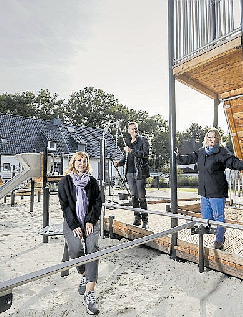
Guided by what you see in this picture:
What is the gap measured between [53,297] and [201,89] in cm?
493

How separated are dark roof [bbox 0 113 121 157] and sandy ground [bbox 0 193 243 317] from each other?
24.5 meters

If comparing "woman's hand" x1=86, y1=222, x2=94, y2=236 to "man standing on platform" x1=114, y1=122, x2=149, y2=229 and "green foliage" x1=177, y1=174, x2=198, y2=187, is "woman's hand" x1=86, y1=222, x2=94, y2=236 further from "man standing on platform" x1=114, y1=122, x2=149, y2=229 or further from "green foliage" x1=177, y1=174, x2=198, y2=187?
"green foliage" x1=177, y1=174, x2=198, y2=187

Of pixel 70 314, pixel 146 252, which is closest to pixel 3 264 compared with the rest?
pixel 70 314

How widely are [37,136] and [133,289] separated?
97.7ft

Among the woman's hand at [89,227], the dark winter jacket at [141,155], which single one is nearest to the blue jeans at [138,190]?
the dark winter jacket at [141,155]

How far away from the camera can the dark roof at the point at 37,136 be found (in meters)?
29.3

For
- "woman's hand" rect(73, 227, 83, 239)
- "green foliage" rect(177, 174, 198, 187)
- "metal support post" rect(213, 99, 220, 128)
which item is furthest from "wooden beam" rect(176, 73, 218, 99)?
"green foliage" rect(177, 174, 198, 187)

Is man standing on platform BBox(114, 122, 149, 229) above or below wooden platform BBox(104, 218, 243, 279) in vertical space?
above

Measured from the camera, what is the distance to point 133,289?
3.05 meters

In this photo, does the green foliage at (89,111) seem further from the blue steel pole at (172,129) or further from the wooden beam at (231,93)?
the blue steel pole at (172,129)

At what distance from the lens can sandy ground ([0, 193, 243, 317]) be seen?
2.58 m

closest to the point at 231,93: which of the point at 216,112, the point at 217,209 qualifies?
the point at 216,112

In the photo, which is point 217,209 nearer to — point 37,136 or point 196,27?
point 196,27

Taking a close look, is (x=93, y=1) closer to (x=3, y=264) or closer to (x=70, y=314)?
(x=3, y=264)
